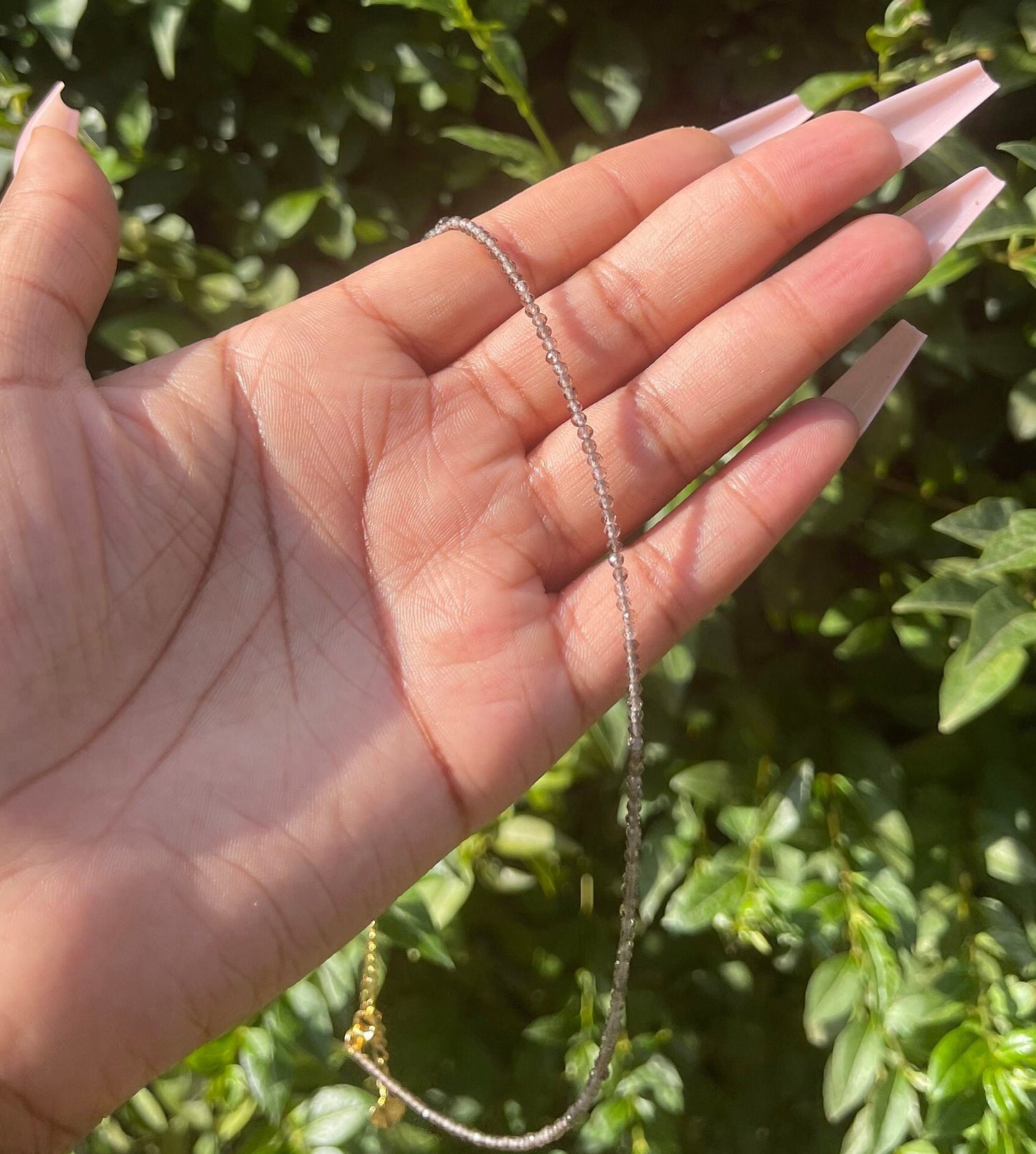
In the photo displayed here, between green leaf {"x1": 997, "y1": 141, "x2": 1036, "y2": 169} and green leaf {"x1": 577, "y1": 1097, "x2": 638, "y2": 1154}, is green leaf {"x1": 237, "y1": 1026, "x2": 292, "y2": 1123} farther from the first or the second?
green leaf {"x1": 997, "y1": 141, "x2": 1036, "y2": 169}

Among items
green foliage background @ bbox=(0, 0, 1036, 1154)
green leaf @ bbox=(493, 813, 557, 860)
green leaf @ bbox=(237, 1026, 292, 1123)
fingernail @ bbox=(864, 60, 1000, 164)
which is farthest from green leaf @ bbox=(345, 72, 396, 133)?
green leaf @ bbox=(237, 1026, 292, 1123)

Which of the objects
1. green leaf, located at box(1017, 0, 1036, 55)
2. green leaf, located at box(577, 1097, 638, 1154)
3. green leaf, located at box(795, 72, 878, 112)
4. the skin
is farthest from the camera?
green leaf, located at box(577, 1097, 638, 1154)

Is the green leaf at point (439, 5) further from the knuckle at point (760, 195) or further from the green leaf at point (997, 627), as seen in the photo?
the green leaf at point (997, 627)

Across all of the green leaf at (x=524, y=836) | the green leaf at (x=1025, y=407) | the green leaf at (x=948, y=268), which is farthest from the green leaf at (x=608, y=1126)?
the green leaf at (x=948, y=268)

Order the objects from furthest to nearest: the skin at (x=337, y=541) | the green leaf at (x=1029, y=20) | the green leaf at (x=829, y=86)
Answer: the green leaf at (x=829, y=86), the green leaf at (x=1029, y=20), the skin at (x=337, y=541)

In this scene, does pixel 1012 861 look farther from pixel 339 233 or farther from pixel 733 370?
pixel 339 233

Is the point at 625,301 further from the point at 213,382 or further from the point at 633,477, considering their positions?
the point at 213,382
